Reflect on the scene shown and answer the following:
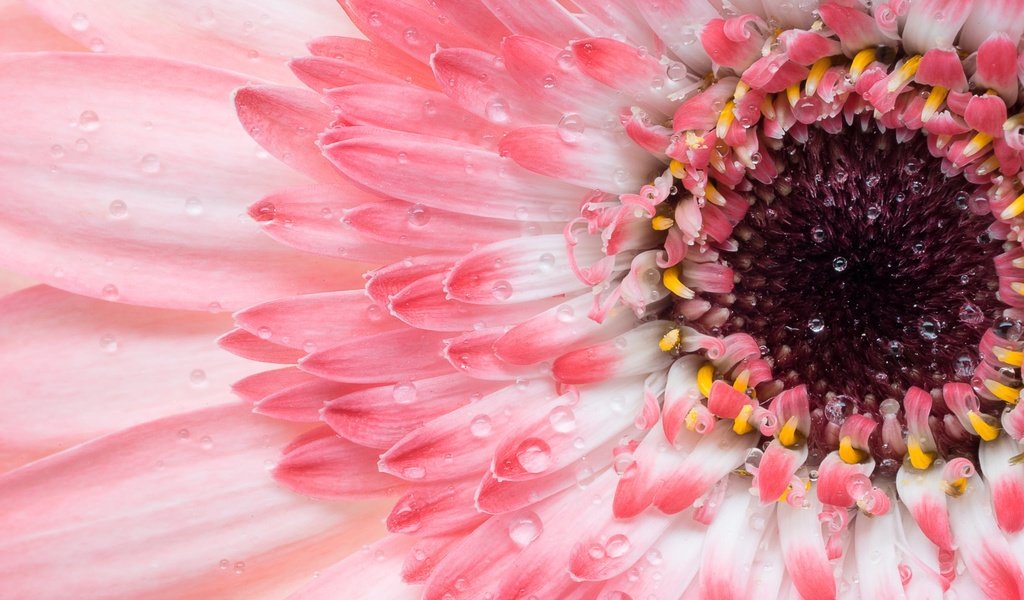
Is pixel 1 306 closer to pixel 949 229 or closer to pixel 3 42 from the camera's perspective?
pixel 3 42

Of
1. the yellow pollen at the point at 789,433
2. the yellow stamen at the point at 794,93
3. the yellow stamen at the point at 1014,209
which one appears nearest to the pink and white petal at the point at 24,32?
the yellow stamen at the point at 794,93

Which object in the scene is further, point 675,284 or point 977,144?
point 675,284

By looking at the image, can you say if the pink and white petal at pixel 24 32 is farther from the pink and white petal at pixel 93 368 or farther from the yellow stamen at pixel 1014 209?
the yellow stamen at pixel 1014 209

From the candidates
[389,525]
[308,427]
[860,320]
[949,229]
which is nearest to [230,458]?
[308,427]

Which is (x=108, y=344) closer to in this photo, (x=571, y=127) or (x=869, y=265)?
(x=571, y=127)

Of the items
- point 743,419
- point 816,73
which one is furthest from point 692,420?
point 816,73

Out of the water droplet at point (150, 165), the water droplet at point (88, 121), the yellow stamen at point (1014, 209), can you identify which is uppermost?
the yellow stamen at point (1014, 209)

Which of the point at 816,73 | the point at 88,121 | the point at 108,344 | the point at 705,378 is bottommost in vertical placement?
the point at 108,344
